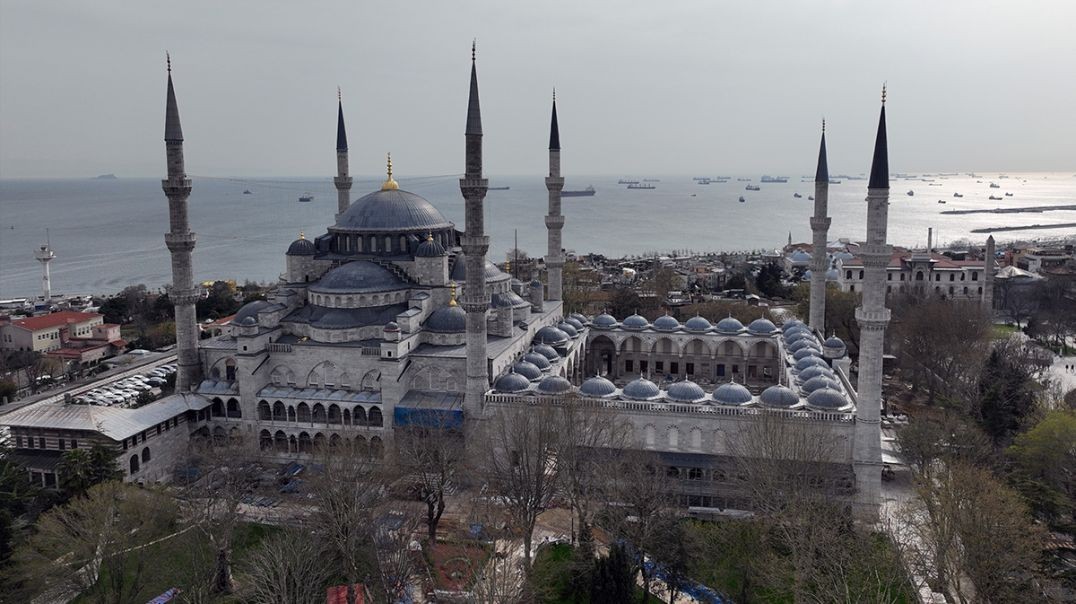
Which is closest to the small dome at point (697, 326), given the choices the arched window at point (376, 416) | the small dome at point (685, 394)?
the small dome at point (685, 394)

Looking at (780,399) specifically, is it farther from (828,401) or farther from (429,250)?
(429,250)

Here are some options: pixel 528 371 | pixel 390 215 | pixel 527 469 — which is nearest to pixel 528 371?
pixel 528 371

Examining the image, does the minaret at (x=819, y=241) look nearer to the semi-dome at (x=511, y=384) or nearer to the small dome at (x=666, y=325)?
the small dome at (x=666, y=325)

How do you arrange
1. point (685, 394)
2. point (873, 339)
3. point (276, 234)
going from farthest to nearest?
point (276, 234), point (685, 394), point (873, 339)

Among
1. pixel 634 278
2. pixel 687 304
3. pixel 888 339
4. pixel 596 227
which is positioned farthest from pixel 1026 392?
pixel 596 227

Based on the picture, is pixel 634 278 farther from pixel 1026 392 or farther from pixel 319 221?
pixel 319 221

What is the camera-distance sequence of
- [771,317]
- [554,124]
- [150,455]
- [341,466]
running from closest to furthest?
[341,466] → [150,455] → [554,124] → [771,317]
